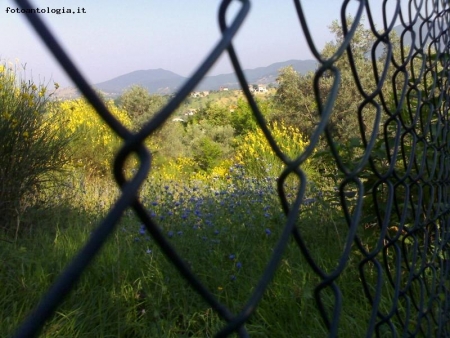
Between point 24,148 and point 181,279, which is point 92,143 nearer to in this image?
point 24,148

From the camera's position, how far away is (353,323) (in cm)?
182

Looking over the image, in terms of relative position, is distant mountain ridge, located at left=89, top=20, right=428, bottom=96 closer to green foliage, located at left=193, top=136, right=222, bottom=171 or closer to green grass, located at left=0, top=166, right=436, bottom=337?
green grass, located at left=0, top=166, right=436, bottom=337

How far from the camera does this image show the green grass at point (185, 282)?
199 cm

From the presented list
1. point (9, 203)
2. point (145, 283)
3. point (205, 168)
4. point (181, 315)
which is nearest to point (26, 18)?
point (181, 315)

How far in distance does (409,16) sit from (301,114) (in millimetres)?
12082

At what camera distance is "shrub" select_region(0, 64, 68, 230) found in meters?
4.05

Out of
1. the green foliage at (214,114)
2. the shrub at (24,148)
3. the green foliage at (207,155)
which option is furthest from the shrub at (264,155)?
the green foliage at (214,114)

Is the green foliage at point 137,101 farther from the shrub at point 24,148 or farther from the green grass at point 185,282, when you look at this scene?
the green grass at point 185,282

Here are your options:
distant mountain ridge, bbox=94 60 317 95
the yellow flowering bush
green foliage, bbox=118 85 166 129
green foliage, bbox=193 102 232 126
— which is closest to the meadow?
distant mountain ridge, bbox=94 60 317 95

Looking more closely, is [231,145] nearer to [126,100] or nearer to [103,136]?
[126,100]

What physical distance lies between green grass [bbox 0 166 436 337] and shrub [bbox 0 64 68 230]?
0.90 metres

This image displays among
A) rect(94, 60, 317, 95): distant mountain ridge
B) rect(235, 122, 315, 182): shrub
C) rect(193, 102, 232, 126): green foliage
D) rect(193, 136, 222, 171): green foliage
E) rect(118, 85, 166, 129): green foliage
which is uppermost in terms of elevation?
rect(94, 60, 317, 95): distant mountain ridge

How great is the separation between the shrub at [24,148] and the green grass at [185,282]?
0.90 m

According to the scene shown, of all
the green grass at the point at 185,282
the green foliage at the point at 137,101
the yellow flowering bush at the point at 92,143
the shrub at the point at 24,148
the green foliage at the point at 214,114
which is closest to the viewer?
the green grass at the point at 185,282
